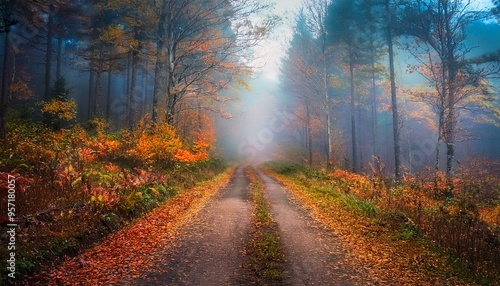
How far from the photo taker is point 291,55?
26.5 meters

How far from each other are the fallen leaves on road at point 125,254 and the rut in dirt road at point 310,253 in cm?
275

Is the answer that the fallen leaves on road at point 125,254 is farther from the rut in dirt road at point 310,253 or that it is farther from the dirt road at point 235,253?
the rut in dirt road at point 310,253

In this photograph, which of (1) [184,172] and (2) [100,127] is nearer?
(1) [184,172]

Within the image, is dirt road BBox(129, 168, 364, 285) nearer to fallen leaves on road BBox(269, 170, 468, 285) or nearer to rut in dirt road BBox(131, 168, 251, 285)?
rut in dirt road BBox(131, 168, 251, 285)

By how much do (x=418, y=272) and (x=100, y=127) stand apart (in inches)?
732

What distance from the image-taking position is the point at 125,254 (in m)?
5.47

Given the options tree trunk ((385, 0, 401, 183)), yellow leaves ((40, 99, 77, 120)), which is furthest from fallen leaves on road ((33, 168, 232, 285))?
yellow leaves ((40, 99, 77, 120))

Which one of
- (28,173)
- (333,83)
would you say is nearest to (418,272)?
(28,173)

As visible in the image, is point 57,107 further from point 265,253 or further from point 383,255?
point 383,255

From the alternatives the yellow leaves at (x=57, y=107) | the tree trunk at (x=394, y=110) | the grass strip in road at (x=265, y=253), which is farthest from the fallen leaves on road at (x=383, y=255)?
the yellow leaves at (x=57, y=107)

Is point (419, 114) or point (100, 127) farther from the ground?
point (419, 114)

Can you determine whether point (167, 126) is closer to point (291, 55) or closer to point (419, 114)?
point (291, 55)

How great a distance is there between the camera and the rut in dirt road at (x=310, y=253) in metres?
4.58

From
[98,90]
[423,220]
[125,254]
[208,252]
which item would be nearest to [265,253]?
[208,252]
